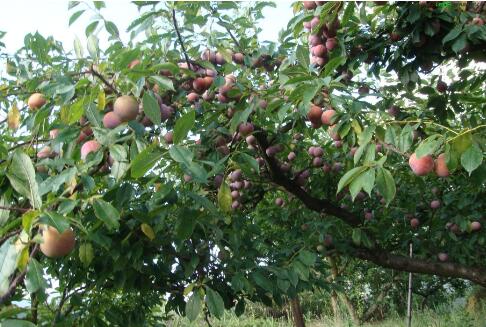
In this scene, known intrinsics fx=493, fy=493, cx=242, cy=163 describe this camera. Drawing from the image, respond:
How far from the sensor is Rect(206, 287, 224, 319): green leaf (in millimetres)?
1656

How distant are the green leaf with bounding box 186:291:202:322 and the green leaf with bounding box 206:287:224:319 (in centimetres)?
4

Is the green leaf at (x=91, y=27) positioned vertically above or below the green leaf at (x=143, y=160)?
above

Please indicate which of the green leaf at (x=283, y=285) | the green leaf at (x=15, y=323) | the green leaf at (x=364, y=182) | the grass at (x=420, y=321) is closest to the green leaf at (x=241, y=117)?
the green leaf at (x=364, y=182)

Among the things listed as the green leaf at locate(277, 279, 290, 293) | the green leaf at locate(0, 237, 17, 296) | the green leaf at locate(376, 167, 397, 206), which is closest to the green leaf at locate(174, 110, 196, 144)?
the green leaf at locate(0, 237, 17, 296)

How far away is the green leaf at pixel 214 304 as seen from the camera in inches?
65.2

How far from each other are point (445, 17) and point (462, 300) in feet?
27.4

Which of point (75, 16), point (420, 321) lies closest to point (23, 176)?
point (75, 16)

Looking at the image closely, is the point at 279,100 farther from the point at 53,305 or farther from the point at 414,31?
the point at 53,305

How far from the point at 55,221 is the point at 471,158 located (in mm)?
1000

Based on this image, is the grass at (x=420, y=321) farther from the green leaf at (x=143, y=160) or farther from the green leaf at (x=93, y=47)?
the green leaf at (x=143, y=160)

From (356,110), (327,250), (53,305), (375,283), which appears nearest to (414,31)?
(356,110)

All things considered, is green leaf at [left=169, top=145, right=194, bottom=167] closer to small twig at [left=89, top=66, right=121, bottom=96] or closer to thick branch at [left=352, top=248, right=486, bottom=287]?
small twig at [left=89, top=66, right=121, bottom=96]

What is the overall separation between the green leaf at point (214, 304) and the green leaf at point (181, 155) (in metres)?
0.72

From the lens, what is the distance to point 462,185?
3.96 m
